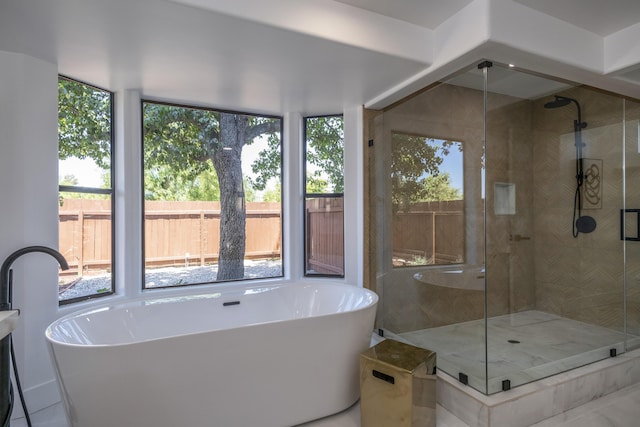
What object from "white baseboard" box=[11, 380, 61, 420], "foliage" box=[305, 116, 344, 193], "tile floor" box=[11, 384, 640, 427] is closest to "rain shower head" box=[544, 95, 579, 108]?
"foliage" box=[305, 116, 344, 193]

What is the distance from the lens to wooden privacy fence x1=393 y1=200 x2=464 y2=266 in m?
2.86

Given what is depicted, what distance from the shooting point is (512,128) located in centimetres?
315

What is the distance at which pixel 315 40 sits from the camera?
193 centimetres

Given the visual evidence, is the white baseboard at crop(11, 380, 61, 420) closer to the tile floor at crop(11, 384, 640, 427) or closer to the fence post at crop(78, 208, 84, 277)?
the tile floor at crop(11, 384, 640, 427)

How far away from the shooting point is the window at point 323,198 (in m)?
3.46

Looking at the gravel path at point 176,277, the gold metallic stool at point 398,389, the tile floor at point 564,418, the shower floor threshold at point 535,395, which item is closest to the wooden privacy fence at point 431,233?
the shower floor threshold at point 535,395

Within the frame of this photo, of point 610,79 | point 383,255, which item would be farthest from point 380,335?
point 610,79

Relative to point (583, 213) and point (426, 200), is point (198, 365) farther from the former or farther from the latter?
point (583, 213)

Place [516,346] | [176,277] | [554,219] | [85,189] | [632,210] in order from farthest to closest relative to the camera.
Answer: [554,219], [176,277], [632,210], [516,346], [85,189]

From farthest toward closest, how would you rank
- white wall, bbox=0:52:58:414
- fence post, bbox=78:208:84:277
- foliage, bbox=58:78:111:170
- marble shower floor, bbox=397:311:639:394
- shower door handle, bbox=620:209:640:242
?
shower door handle, bbox=620:209:640:242
fence post, bbox=78:208:84:277
foliage, bbox=58:78:111:170
marble shower floor, bbox=397:311:639:394
white wall, bbox=0:52:58:414

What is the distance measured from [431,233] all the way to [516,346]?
3.61 feet

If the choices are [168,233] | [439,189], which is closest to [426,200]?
[439,189]

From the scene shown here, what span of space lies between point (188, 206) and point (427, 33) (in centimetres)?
241

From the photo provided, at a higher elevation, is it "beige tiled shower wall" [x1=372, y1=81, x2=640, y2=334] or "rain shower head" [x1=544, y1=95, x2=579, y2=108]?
"rain shower head" [x1=544, y1=95, x2=579, y2=108]
